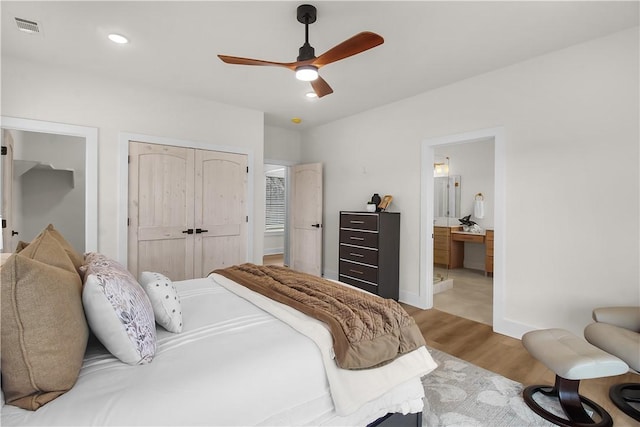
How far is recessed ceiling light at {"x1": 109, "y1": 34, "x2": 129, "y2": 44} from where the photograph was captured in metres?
2.55

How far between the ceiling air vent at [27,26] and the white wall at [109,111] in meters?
0.74

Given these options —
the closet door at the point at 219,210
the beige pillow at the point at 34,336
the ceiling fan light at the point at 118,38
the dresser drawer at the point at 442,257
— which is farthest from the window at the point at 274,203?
the beige pillow at the point at 34,336

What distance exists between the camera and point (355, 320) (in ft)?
4.91

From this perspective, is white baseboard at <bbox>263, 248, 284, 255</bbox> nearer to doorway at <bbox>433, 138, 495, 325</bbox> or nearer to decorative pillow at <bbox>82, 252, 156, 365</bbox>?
doorway at <bbox>433, 138, 495, 325</bbox>

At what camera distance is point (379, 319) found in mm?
1563

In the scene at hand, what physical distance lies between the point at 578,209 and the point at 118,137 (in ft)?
15.3

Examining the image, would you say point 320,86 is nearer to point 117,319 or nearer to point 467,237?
point 117,319

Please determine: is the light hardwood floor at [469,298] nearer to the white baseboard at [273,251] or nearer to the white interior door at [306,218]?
the white interior door at [306,218]

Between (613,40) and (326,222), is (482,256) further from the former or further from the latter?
(613,40)

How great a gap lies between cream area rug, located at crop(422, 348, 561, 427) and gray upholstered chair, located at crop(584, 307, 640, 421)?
481mm

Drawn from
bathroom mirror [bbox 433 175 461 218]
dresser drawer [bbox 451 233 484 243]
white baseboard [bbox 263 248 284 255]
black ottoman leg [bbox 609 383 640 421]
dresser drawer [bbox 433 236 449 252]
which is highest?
bathroom mirror [bbox 433 175 461 218]

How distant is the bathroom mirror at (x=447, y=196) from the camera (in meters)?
6.31

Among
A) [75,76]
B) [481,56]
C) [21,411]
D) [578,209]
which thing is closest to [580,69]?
[481,56]

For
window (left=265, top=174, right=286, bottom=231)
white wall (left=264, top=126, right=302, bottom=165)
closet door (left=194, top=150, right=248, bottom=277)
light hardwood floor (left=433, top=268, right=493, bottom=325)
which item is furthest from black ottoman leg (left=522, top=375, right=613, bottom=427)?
window (left=265, top=174, right=286, bottom=231)
